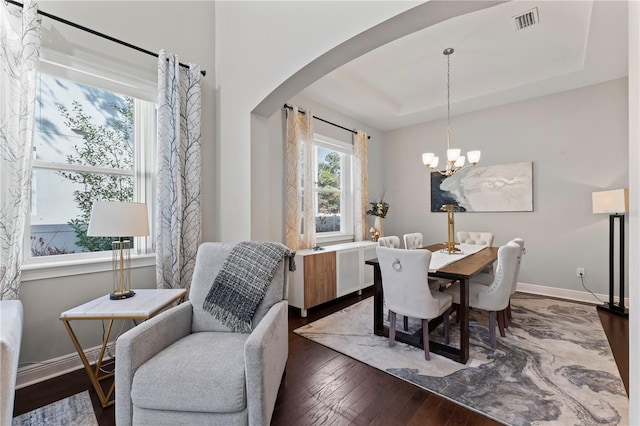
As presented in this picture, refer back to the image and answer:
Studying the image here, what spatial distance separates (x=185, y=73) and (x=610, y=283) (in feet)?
17.5

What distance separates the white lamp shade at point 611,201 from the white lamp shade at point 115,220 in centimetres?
470

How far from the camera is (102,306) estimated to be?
6.15 ft

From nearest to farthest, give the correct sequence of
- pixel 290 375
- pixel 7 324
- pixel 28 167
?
pixel 7 324 → pixel 28 167 → pixel 290 375

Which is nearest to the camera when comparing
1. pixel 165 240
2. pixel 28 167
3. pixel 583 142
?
pixel 28 167

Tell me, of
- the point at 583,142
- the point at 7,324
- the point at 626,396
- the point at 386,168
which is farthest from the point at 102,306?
the point at 583,142

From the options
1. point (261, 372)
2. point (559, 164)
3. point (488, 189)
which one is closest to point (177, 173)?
point (261, 372)

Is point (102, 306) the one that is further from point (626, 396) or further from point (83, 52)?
point (626, 396)

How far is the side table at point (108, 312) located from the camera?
1749mm

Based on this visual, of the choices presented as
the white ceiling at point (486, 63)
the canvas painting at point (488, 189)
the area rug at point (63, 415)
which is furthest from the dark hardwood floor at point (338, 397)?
the white ceiling at point (486, 63)

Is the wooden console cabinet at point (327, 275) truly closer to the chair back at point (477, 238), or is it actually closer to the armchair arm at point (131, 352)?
the chair back at point (477, 238)

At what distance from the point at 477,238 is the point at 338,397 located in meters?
3.11

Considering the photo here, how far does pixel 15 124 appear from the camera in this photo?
1.93 meters

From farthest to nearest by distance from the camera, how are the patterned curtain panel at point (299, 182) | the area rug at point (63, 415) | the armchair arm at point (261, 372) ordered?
the patterned curtain panel at point (299, 182), the area rug at point (63, 415), the armchair arm at point (261, 372)
